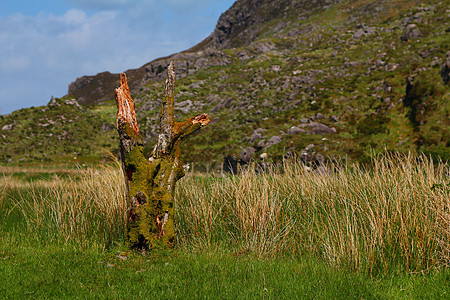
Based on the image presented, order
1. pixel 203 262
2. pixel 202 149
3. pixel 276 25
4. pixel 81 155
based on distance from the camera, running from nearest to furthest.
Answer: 1. pixel 203 262
2. pixel 202 149
3. pixel 81 155
4. pixel 276 25

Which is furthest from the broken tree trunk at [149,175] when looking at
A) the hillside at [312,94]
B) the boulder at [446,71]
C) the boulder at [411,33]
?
the boulder at [411,33]

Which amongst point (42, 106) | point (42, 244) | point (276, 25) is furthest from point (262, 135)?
point (276, 25)

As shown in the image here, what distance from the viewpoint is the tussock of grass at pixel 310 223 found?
5423 mm

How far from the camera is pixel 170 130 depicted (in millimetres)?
6430

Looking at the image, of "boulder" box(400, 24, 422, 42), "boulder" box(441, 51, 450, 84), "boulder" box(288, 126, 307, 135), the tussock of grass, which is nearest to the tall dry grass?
the tussock of grass

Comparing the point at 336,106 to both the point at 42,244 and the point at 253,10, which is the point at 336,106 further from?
the point at 253,10

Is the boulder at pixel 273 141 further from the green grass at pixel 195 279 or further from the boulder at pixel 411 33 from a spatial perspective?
the boulder at pixel 411 33

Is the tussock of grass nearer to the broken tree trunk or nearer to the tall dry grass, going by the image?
the tall dry grass

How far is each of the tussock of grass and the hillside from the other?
2.51 metres

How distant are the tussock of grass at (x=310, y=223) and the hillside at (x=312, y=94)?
2.51 meters

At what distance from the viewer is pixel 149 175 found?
6156mm

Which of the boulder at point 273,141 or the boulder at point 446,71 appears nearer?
the boulder at point 446,71

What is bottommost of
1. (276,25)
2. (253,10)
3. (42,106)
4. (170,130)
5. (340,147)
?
(340,147)

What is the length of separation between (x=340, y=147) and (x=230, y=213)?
15.9m
